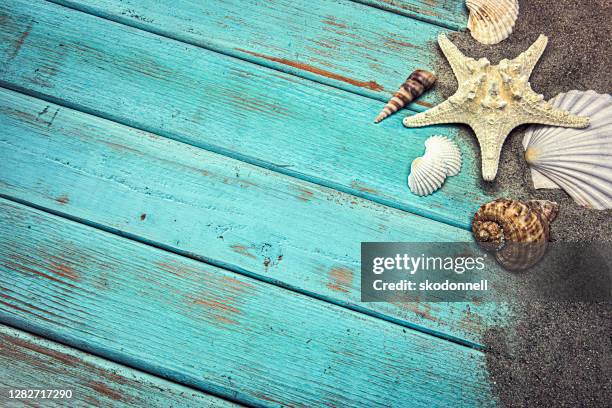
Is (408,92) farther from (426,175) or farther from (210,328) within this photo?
(210,328)

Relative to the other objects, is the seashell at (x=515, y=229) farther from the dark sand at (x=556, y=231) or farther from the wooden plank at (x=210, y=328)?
the wooden plank at (x=210, y=328)

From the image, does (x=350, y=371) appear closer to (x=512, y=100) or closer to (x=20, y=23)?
(x=512, y=100)

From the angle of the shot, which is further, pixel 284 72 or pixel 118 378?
pixel 284 72

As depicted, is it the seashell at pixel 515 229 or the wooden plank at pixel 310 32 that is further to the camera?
the wooden plank at pixel 310 32

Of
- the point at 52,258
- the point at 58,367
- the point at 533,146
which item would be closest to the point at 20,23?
the point at 52,258

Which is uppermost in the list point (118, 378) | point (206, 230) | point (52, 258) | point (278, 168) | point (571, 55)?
point (571, 55)

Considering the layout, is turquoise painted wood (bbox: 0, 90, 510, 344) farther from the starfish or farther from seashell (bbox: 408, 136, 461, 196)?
the starfish

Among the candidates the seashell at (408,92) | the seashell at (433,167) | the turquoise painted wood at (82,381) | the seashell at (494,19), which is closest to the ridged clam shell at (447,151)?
the seashell at (433,167)
